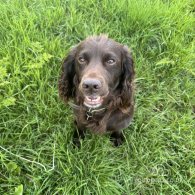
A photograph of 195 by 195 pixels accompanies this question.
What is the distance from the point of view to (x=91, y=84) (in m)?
2.16

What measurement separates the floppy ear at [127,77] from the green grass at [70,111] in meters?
0.47

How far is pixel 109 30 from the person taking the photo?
346 cm

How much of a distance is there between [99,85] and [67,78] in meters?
0.56

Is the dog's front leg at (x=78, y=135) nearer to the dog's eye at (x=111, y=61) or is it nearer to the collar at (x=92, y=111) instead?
the collar at (x=92, y=111)

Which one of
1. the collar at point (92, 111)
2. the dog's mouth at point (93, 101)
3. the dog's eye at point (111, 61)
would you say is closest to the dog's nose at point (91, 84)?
the dog's mouth at point (93, 101)

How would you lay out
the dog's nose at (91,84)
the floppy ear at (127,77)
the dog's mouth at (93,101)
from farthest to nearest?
the floppy ear at (127,77) < the dog's mouth at (93,101) < the dog's nose at (91,84)

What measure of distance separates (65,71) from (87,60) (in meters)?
0.30

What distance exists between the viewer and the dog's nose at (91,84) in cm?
215

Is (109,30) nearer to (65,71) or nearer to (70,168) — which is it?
(65,71)

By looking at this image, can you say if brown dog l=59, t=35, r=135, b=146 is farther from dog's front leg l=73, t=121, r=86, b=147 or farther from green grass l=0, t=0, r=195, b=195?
green grass l=0, t=0, r=195, b=195

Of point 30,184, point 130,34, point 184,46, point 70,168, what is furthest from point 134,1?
point 30,184

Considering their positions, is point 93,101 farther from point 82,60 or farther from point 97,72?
point 82,60

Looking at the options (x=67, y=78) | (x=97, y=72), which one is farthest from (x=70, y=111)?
(x=97, y=72)

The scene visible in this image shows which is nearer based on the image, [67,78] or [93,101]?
[93,101]
